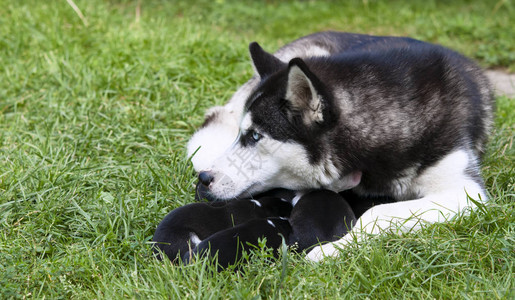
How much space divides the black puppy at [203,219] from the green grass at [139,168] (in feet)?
0.43

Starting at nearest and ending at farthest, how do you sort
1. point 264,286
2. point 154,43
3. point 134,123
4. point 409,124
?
point 264,286 → point 409,124 → point 134,123 → point 154,43

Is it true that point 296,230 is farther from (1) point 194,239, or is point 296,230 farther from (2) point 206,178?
(2) point 206,178

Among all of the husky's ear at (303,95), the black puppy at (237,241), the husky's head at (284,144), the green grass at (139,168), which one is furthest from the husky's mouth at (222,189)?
the husky's ear at (303,95)

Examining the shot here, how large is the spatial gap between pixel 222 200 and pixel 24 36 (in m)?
3.72

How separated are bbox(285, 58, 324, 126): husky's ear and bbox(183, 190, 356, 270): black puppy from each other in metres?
0.50

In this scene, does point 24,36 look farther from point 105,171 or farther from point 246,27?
point 246,27

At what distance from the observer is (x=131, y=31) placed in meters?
6.11

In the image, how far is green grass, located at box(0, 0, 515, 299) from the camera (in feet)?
8.61

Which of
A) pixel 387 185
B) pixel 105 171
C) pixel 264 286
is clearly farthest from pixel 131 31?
pixel 264 286

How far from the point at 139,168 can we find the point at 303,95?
4.96ft

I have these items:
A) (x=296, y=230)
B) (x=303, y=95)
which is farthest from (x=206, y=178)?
(x=303, y=95)

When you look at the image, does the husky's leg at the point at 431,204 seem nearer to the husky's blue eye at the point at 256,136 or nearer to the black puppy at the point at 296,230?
the black puppy at the point at 296,230

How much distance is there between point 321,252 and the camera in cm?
293

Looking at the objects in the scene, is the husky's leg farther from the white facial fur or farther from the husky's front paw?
the white facial fur
